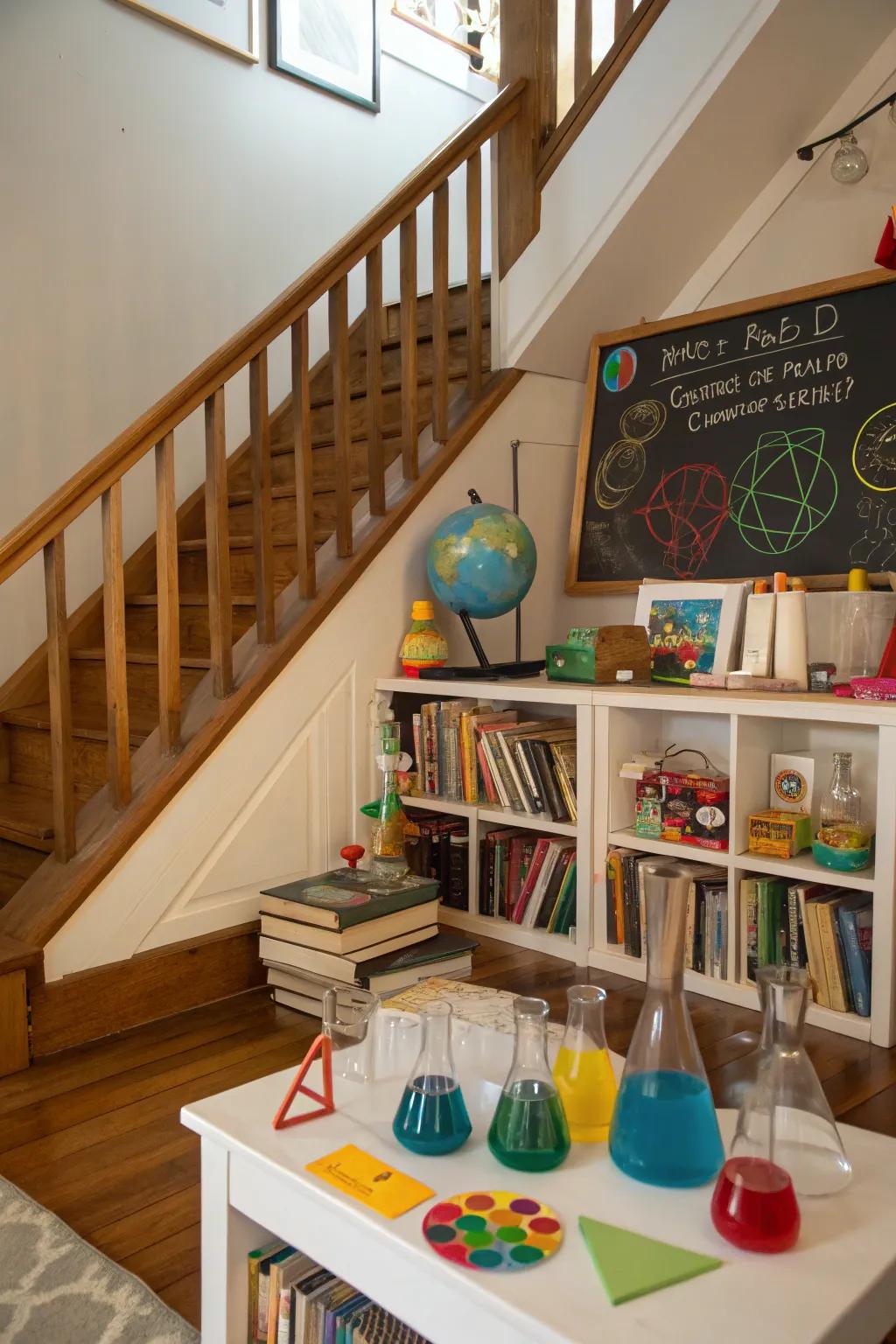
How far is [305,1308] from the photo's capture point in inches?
44.1

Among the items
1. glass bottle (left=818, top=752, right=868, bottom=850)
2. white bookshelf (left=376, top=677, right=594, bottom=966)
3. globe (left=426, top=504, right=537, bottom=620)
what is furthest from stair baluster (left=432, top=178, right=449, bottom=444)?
glass bottle (left=818, top=752, right=868, bottom=850)

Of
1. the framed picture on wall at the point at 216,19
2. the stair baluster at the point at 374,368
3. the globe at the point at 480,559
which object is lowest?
the globe at the point at 480,559

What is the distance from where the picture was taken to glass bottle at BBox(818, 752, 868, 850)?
6.92 feet

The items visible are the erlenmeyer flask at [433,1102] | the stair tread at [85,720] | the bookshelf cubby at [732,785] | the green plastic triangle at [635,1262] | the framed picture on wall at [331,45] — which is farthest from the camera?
the framed picture on wall at [331,45]

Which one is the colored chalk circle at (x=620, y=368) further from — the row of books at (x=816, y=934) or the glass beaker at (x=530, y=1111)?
the glass beaker at (x=530, y=1111)

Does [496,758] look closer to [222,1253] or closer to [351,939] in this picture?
[351,939]

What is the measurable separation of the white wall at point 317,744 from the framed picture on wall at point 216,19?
5.32 feet

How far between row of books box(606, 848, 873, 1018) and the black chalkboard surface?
2.81ft

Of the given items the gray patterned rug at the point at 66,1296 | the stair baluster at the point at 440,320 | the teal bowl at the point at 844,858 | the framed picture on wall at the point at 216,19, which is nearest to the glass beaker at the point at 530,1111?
the gray patterned rug at the point at 66,1296

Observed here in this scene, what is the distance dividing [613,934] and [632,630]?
735mm

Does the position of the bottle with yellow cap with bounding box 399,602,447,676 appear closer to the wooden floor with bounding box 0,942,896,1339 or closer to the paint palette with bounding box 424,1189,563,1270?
the wooden floor with bounding box 0,942,896,1339

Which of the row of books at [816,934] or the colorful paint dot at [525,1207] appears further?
the row of books at [816,934]

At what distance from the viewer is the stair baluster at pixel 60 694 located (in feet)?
6.91

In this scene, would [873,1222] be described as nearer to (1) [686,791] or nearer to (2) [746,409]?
(1) [686,791]
